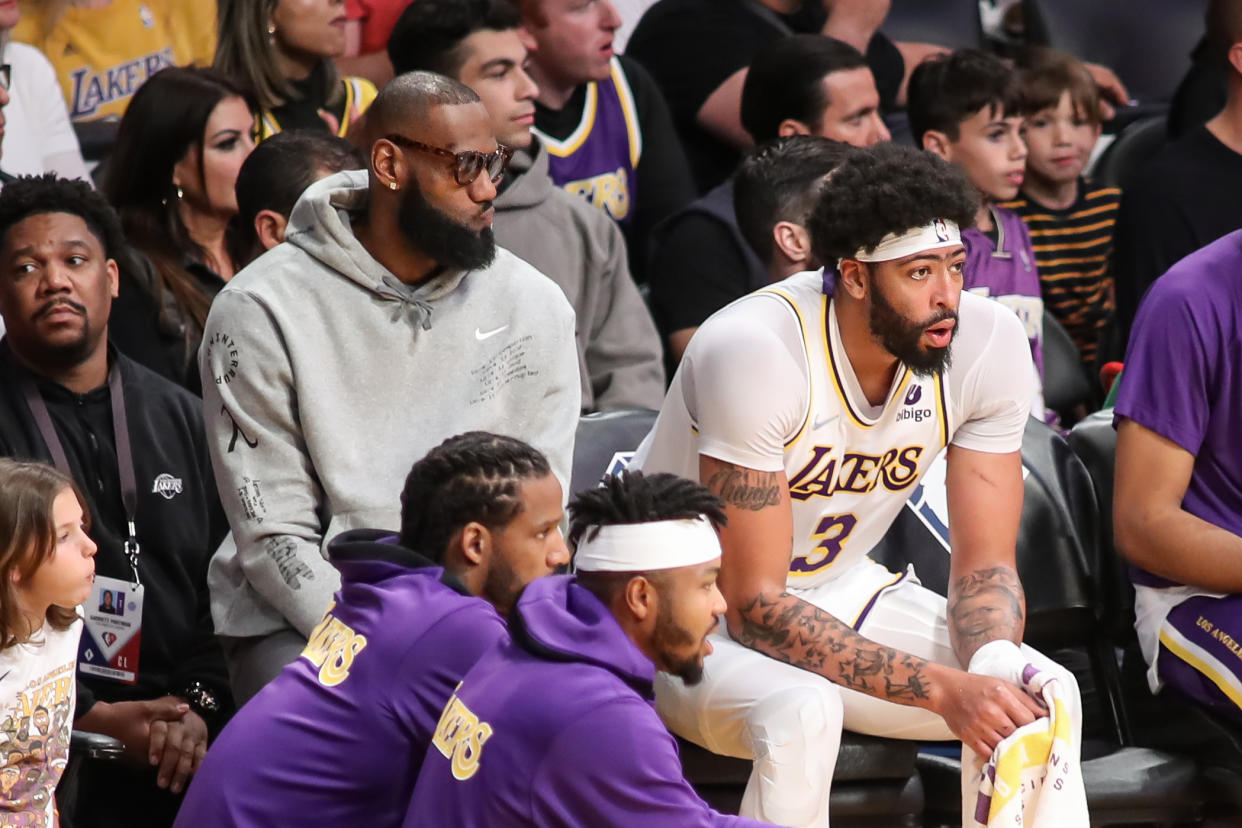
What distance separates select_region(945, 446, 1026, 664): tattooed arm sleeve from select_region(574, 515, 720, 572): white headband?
0.94m

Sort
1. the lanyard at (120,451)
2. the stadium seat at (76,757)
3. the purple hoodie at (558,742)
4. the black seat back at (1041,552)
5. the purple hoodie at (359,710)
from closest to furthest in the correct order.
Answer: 1. the purple hoodie at (558,742)
2. the purple hoodie at (359,710)
3. the stadium seat at (76,757)
4. the lanyard at (120,451)
5. the black seat back at (1041,552)

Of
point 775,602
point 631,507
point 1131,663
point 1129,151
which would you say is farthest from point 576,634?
point 1129,151

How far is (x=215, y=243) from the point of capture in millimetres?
5250

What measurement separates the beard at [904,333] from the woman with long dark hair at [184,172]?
6.32 ft

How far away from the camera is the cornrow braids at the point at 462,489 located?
10.8ft

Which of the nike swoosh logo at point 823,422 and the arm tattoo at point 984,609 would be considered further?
the nike swoosh logo at point 823,422

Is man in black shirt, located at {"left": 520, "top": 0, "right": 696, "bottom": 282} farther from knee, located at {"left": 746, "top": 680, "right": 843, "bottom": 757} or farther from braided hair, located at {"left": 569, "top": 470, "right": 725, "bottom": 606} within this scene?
braided hair, located at {"left": 569, "top": 470, "right": 725, "bottom": 606}

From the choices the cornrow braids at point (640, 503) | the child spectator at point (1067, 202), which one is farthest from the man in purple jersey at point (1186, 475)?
the child spectator at point (1067, 202)

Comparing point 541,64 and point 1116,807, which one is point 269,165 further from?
point 1116,807

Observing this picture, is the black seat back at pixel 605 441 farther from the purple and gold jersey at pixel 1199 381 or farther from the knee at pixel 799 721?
the purple and gold jersey at pixel 1199 381

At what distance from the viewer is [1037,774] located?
11.0ft

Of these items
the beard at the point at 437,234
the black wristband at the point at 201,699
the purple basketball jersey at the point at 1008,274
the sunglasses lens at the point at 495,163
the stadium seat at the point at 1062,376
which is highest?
the sunglasses lens at the point at 495,163

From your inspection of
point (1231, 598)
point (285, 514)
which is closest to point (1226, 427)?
point (1231, 598)

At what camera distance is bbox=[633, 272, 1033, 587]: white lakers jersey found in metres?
3.73
